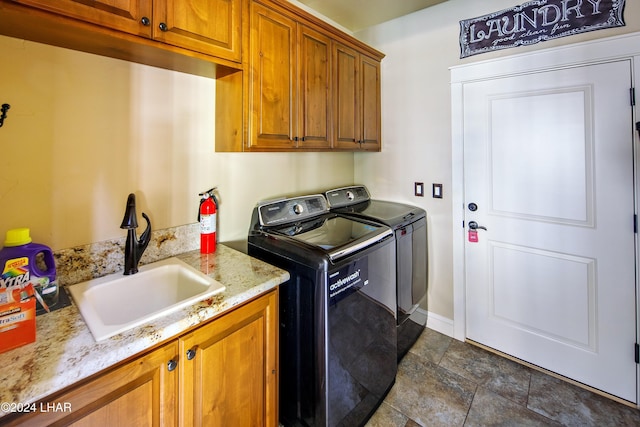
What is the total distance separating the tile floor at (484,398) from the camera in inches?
64.4

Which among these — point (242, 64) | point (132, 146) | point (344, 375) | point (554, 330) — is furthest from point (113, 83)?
point (554, 330)

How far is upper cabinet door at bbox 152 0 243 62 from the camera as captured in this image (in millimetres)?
1205

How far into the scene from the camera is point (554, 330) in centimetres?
197

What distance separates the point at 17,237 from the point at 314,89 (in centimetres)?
165

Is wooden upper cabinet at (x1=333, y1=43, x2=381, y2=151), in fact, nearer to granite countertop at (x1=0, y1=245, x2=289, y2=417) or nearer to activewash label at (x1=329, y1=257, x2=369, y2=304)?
activewash label at (x1=329, y1=257, x2=369, y2=304)

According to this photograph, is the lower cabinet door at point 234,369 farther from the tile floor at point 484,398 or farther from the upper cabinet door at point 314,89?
the upper cabinet door at point 314,89

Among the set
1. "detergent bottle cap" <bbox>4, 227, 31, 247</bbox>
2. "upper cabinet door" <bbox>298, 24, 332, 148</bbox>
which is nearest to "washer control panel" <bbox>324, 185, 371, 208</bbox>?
"upper cabinet door" <bbox>298, 24, 332, 148</bbox>

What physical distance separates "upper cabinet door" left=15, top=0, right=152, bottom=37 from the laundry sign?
211 centimetres

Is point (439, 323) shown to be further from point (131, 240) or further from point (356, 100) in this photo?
point (131, 240)

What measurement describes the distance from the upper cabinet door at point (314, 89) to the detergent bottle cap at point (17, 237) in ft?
4.37

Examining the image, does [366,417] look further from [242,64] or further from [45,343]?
[242,64]

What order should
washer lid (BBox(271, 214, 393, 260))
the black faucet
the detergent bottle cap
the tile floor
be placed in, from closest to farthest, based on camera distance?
1. the detergent bottle cap
2. the black faucet
3. washer lid (BBox(271, 214, 393, 260))
4. the tile floor

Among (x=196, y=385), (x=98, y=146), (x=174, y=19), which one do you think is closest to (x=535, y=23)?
(x=174, y=19)

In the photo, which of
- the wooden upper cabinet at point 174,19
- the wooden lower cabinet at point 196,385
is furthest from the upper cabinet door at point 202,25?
the wooden lower cabinet at point 196,385
